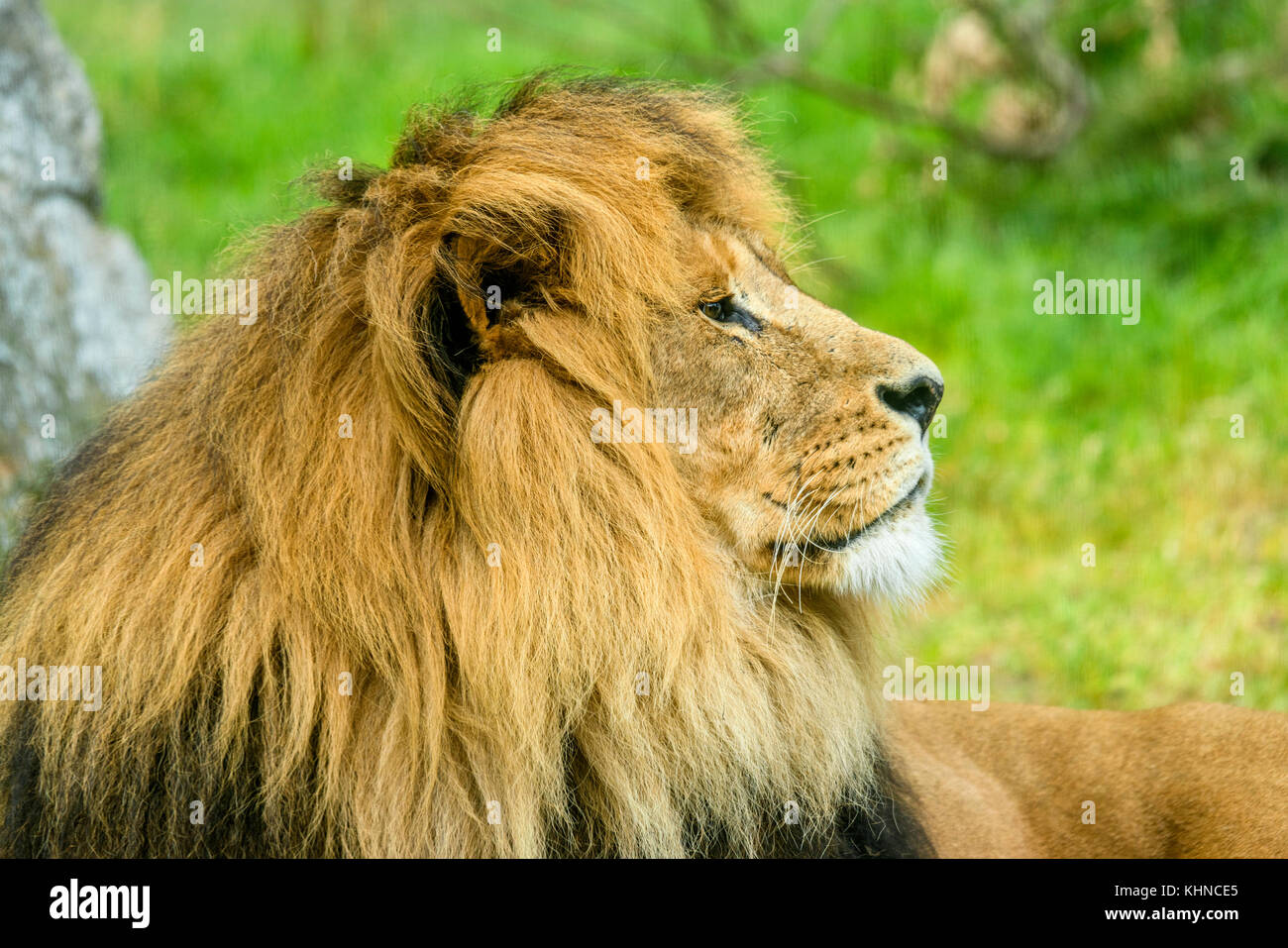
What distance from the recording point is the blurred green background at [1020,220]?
571 cm

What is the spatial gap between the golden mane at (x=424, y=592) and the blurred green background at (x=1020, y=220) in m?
0.69

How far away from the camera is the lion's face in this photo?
2.97m

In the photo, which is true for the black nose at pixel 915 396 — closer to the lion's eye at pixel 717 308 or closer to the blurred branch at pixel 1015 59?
the lion's eye at pixel 717 308

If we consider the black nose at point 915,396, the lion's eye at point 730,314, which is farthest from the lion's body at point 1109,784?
the lion's eye at point 730,314

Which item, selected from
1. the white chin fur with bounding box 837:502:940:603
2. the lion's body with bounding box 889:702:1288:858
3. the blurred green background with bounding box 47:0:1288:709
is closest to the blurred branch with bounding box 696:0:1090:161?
the blurred green background with bounding box 47:0:1288:709

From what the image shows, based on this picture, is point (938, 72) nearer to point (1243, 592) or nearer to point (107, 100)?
point (1243, 592)

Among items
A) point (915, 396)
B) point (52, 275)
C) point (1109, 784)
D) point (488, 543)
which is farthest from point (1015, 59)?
point (488, 543)

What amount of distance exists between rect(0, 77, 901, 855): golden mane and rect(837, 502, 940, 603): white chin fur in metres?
0.22

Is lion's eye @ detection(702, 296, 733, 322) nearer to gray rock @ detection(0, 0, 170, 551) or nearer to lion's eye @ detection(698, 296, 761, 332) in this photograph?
lion's eye @ detection(698, 296, 761, 332)

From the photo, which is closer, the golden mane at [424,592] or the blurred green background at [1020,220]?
the golden mane at [424,592]

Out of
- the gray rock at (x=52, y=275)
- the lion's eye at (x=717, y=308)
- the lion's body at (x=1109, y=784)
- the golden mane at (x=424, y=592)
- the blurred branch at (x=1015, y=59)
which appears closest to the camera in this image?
the golden mane at (x=424, y=592)

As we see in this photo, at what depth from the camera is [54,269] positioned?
5625mm

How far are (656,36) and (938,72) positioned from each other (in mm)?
1949
